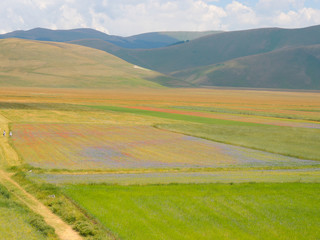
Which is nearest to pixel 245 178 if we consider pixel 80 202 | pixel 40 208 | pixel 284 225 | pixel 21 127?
pixel 284 225

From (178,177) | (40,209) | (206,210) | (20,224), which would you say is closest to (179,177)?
(178,177)

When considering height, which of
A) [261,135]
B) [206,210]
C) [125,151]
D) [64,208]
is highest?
[206,210]

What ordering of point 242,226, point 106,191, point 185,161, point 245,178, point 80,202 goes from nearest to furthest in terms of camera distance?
1. point 242,226
2. point 80,202
3. point 106,191
4. point 245,178
5. point 185,161

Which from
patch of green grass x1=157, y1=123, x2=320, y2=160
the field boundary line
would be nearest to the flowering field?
patch of green grass x1=157, y1=123, x2=320, y2=160

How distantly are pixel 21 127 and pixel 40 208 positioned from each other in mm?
41674

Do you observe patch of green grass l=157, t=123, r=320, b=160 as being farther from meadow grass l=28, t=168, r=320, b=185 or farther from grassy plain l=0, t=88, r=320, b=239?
meadow grass l=28, t=168, r=320, b=185

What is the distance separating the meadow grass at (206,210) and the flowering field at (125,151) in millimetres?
10151

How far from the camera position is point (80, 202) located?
26.3 m

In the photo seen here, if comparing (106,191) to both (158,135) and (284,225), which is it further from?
(158,135)

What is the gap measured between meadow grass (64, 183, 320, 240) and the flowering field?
10151 mm

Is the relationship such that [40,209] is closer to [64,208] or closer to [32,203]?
[32,203]

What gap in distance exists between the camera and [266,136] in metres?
63.8

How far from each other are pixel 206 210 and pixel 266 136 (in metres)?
40.9

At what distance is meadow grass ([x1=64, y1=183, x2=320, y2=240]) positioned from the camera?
22.1 meters
